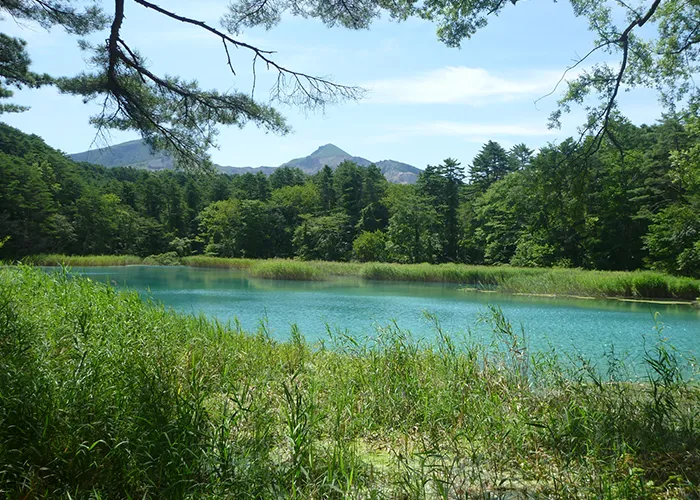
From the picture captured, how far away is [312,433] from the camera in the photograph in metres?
2.58

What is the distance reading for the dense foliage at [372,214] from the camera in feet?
86.7

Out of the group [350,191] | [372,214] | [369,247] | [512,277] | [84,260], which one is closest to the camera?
[512,277]

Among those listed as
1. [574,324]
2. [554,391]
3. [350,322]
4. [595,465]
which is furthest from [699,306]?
[595,465]

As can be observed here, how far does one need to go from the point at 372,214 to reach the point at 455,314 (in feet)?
115

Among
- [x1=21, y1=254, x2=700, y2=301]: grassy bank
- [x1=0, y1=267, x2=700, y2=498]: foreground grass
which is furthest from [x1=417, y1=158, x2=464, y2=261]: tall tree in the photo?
[x1=0, y1=267, x2=700, y2=498]: foreground grass

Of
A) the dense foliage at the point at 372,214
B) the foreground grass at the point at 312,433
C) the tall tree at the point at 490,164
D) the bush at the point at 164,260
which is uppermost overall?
the tall tree at the point at 490,164

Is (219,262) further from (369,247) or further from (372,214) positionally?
(372,214)

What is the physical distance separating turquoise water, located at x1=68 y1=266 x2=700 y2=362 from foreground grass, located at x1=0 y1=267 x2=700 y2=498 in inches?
134

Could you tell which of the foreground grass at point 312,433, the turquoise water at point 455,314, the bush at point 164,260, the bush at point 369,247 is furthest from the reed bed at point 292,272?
the foreground grass at point 312,433

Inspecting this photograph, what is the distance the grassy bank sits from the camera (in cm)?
1862

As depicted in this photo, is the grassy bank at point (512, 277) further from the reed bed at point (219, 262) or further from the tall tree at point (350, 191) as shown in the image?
the tall tree at point (350, 191)

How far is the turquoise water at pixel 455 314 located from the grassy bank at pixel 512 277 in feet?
4.85

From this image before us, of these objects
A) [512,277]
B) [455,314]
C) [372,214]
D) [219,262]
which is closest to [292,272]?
[512,277]

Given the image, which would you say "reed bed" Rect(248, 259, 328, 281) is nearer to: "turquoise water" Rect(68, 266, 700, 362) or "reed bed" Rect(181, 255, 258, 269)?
"turquoise water" Rect(68, 266, 700, 362)
